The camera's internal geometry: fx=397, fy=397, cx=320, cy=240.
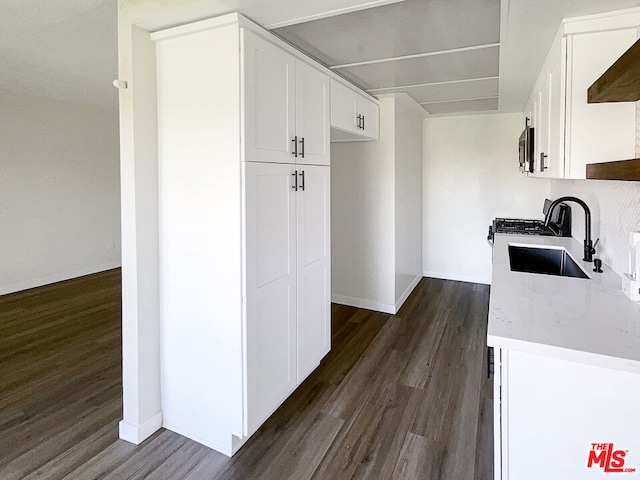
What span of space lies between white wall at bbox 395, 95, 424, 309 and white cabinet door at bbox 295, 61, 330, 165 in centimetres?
152

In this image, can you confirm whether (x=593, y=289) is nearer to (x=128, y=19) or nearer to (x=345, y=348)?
(x=345, y=348)

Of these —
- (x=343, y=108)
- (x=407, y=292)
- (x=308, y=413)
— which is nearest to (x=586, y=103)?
(x=343, y=108)

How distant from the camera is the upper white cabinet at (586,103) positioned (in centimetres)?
180

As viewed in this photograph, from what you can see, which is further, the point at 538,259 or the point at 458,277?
the point at 458,277

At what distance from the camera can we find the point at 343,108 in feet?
10.4

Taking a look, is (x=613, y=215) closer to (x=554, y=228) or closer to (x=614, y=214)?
(x=614, y=214)

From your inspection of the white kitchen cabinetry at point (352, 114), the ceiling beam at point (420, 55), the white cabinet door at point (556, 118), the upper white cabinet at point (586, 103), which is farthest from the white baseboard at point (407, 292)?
the upper white cabinet at point (586, 103)

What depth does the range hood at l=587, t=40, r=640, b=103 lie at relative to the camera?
1.10 metres

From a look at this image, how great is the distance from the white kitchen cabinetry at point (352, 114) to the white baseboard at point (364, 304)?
69.6 inches

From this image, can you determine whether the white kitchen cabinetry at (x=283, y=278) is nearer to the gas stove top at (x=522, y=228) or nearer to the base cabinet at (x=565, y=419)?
the base cabinet at (x=565, y=419)

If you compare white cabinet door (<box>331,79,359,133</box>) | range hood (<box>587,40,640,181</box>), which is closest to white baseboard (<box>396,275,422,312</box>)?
white cabinet door (<box>331,79,359,133</box>)

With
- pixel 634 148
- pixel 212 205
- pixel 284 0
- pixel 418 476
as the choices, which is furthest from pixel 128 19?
pixel 418 476

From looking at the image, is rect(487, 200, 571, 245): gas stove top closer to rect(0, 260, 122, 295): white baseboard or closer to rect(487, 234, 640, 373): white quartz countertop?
rect(487, 234, 640, 373): white quartz countertop

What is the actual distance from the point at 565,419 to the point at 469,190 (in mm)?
4441
